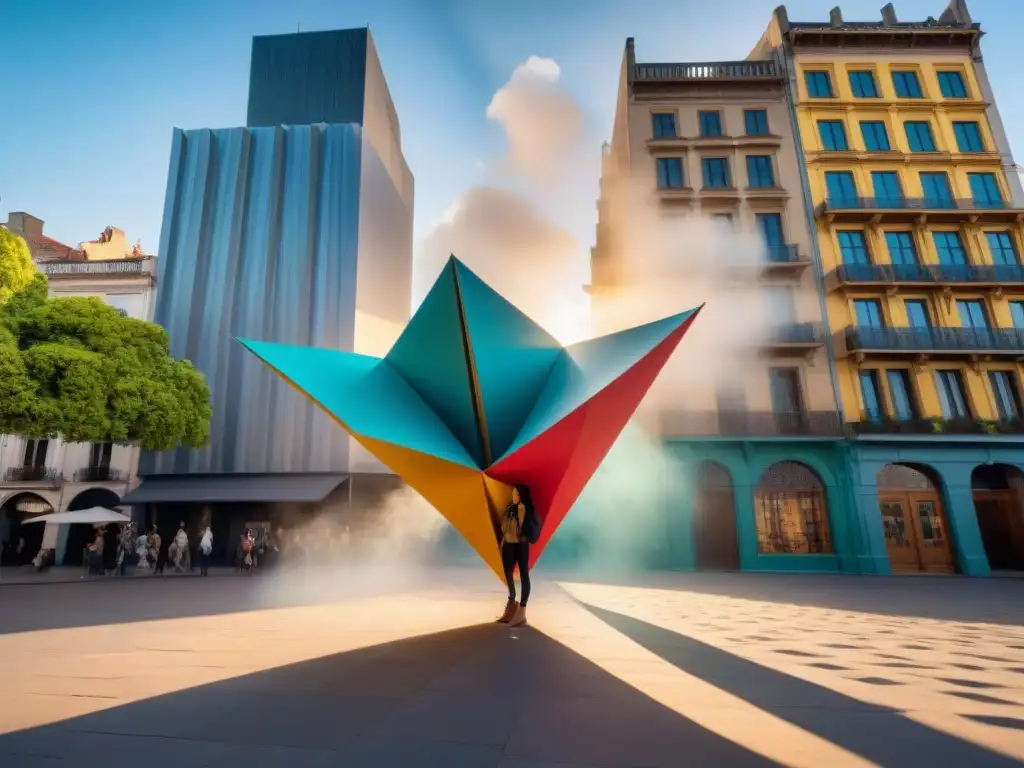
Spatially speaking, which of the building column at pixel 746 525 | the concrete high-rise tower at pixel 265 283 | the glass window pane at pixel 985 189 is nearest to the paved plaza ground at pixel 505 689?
the building column at pixel 746 525

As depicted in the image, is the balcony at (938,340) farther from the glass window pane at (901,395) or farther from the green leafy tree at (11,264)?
the green leafy tree at (11,264)

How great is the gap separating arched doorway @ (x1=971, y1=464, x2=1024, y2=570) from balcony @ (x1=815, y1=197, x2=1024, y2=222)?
30.0 ft

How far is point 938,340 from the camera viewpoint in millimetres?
18156

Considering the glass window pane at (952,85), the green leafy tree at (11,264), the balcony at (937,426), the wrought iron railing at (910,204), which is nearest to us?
the green leafy tree at (11,264)

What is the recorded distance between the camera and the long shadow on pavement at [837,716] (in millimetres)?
2428

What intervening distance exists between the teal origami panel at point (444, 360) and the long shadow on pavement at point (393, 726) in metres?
3.02

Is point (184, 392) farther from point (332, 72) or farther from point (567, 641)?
point (332, 72)

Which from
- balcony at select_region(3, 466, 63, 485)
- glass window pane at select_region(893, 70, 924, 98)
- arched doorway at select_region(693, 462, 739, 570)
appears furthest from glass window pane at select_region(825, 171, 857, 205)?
balcony at select_region(3, 466, 63, 485)

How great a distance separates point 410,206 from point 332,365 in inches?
1182

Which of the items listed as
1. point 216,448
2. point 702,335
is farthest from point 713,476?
point 216,448

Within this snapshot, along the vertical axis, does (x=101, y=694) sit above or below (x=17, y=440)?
below

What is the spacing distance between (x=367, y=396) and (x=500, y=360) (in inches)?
69.1

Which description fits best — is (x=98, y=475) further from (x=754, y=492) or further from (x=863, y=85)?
(x=863, y=85)

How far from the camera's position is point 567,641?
206 inches
